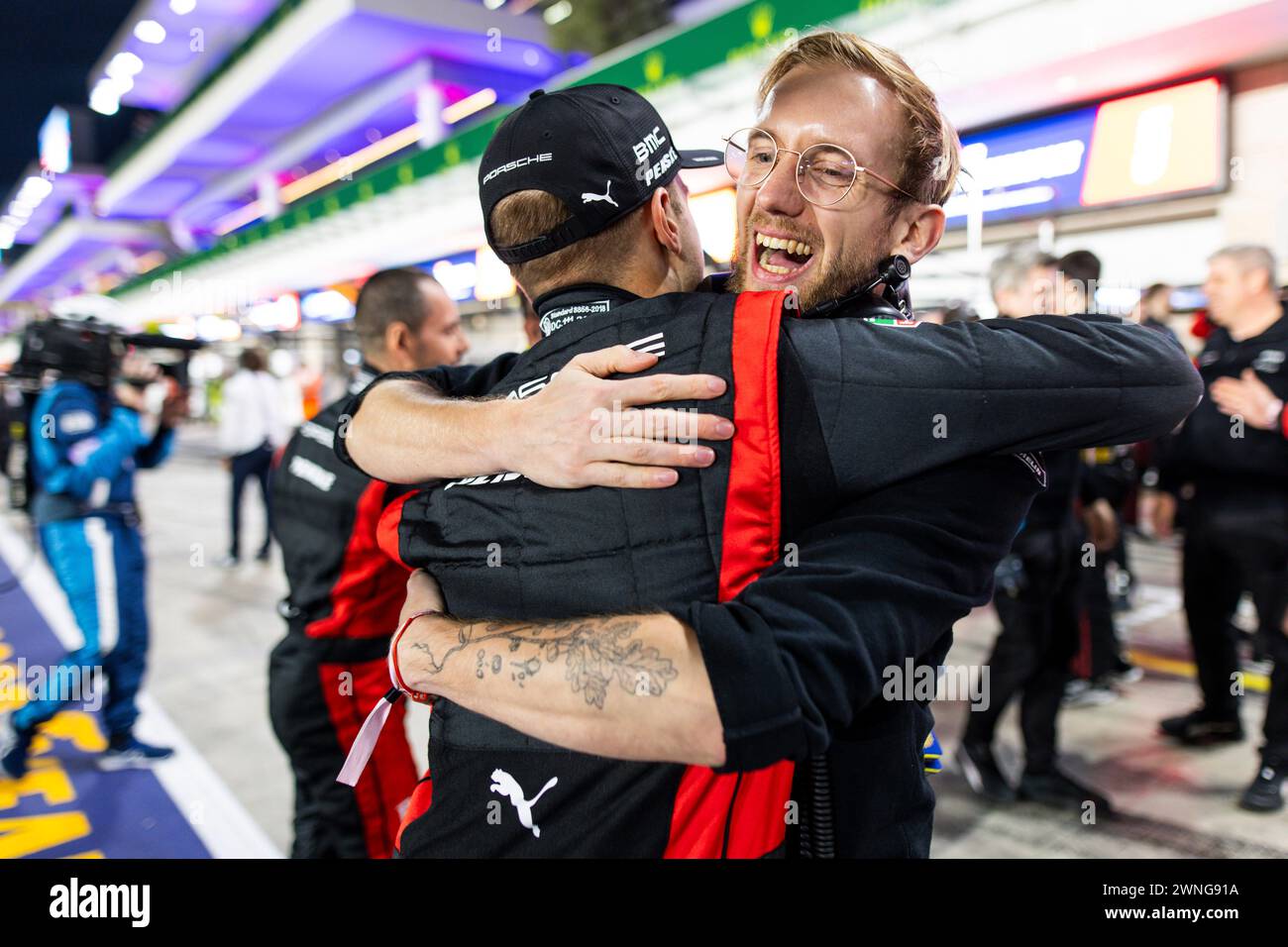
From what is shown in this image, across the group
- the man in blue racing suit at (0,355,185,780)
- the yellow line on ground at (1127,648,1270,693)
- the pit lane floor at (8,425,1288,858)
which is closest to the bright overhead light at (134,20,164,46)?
the pit lane floor at (8,425,1288,858)


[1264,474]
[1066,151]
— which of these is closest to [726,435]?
[1264,474]

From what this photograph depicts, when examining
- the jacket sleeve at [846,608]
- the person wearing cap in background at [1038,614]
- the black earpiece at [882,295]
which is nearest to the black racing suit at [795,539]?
the jacket sleeve at [846,608]

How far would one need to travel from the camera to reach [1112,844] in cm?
310

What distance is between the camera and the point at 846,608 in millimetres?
926

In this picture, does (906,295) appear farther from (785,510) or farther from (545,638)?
(545,638)

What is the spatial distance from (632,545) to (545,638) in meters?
0.15

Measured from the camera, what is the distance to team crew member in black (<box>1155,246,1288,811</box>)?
3.31 meters

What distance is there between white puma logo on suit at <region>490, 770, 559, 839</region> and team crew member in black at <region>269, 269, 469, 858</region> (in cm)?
141

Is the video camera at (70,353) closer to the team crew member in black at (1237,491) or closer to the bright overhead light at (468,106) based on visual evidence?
the team crew member in black at (1237,491)

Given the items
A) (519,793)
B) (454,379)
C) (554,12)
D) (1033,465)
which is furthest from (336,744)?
(554,12)

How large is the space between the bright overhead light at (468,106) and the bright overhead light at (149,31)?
362 inches

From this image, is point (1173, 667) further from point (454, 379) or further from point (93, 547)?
point (93, 547)

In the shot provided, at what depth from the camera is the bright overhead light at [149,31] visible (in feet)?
73.6

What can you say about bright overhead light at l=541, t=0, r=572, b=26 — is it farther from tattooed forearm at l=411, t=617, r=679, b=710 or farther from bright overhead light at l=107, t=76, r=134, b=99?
tattooed forearm at l=411, t=617, r=679, b=710
